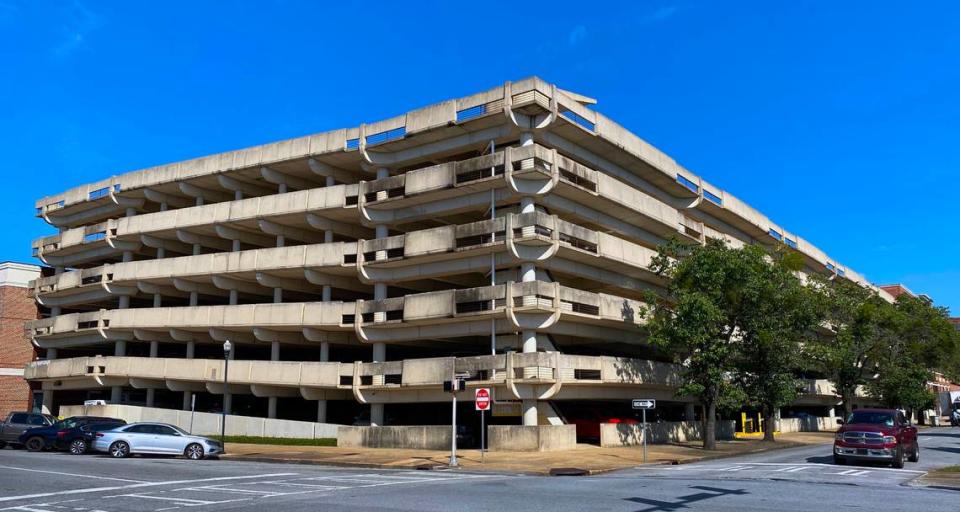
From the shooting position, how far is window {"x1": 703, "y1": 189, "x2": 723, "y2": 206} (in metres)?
51.0

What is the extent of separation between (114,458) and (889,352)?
51418 millimetres

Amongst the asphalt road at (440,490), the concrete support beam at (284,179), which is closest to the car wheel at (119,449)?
the asphalt road at (440,490)

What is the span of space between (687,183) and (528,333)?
19.1 metres

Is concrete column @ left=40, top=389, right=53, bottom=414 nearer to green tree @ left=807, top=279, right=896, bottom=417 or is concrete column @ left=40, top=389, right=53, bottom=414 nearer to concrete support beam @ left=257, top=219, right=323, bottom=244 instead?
concrete support beam @ left=257, top=219, right=323, bottom=244

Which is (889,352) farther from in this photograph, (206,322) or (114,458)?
(114,458)

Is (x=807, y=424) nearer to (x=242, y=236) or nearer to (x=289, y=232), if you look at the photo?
(x=289, y=232)

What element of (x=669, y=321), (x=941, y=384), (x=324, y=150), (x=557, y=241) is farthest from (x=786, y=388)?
(x=941, y=384)

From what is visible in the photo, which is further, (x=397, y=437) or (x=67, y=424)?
(x=397, y=437)

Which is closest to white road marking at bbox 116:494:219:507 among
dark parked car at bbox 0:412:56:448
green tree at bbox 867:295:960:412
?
dark parked car at bbox 0:412:56:448

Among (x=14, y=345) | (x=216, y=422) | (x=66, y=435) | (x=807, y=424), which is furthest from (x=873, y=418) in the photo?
(x=14, y=345)

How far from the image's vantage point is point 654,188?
4794 centimetres

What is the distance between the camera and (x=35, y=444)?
105ft

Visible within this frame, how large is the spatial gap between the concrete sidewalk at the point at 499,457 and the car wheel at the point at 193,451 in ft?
4.83

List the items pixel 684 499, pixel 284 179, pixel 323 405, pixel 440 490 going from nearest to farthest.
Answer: pixel 684 499 < pixel 440 490 < pixel 323 405 < pixel 284 179
